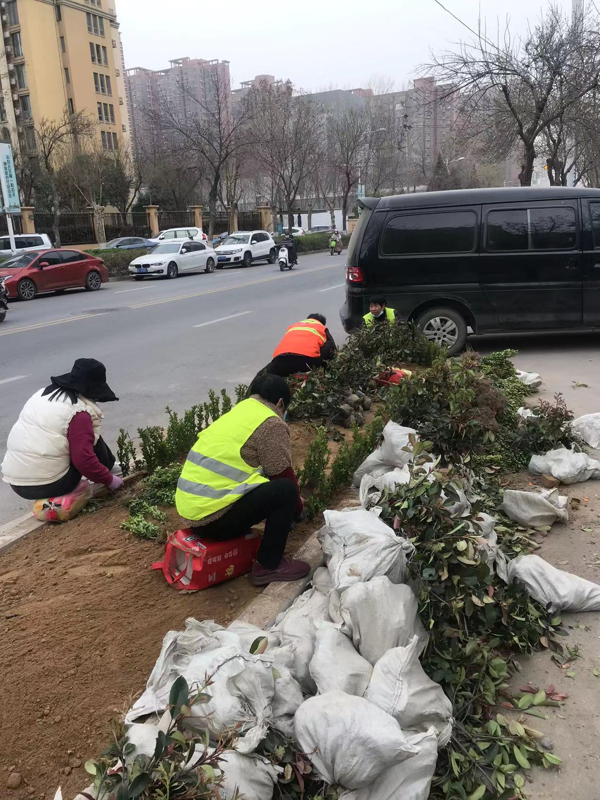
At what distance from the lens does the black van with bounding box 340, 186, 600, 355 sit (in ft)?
28.2

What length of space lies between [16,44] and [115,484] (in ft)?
210

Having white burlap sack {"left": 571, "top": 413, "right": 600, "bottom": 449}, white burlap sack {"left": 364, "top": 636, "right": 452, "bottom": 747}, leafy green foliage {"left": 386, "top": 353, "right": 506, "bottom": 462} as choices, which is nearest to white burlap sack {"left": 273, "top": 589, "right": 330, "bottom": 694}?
white burlap sack {"left": 364, "top": 636, "right": 452, "bottom": 747}

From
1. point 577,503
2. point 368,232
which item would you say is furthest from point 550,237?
point 577,503

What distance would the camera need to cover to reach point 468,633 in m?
2.79

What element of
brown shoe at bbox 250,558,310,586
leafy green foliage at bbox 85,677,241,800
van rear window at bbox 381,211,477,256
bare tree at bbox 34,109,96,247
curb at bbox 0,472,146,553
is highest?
bare tree at bbox 34,109,96,247

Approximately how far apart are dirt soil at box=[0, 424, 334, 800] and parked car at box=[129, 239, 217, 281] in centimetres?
2163

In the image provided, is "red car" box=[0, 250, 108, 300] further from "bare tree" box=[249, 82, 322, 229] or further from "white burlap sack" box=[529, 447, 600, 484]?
"bare tree" box=[249, 82, 322, 229]

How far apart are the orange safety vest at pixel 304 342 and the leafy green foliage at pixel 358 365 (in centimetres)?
23

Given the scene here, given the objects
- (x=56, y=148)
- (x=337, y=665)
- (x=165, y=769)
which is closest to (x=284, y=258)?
(x=56, y=148)

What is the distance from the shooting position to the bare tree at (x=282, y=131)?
137ft

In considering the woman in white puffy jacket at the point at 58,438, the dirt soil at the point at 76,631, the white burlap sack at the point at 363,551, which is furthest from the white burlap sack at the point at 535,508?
the woman in white puffy jacket at the point at 58,438

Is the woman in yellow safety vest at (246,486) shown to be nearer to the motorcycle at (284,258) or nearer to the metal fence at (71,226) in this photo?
the motorcycle at (284,258)

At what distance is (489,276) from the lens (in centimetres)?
870

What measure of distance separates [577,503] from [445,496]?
158 cm
